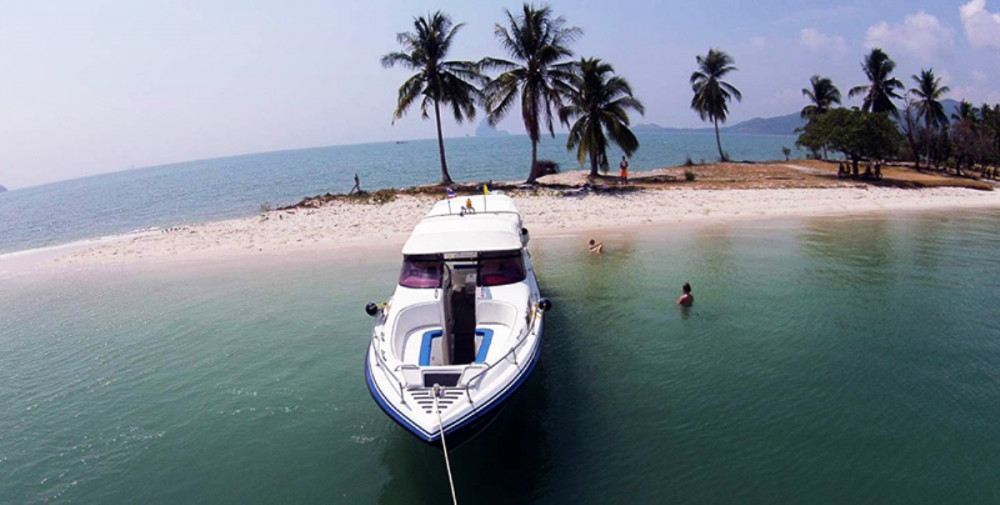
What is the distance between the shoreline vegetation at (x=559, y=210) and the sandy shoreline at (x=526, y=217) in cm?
6

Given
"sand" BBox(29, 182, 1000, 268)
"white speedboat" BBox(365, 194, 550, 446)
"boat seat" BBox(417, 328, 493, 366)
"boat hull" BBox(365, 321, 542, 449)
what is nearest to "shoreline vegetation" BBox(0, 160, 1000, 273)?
"sand" BBox(29, 182, 1000, 268)

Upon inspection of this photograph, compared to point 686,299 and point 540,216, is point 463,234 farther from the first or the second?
point 540,216

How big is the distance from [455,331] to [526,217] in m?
19.3

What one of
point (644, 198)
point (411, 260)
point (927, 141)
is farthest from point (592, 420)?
point (927, 141)

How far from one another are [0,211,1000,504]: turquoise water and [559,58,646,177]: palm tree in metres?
18.4

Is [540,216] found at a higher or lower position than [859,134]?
lower

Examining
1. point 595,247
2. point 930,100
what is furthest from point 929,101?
point 595,247

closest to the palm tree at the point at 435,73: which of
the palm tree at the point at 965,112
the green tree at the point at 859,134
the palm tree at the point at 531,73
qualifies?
the palm tree at the point at 531,73

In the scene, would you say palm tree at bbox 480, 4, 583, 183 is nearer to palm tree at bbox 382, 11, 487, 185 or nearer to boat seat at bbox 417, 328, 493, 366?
palm tree at bbox 382, 11, 487, 185

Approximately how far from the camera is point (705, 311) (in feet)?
54.3

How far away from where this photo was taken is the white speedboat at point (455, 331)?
8688 mm

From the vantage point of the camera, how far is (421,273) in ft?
42.6

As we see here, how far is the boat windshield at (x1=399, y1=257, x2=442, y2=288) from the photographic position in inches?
503

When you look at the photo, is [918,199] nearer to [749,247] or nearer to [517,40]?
[749,247]
